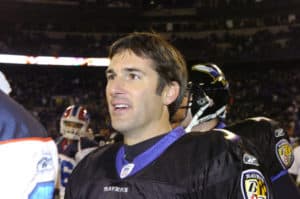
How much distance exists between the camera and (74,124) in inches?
232

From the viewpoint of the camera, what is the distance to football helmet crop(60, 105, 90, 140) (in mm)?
5734

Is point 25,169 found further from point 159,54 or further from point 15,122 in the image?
point 159,54

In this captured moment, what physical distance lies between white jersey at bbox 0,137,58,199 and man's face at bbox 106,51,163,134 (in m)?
0.72

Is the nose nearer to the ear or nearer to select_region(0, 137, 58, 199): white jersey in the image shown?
the ear

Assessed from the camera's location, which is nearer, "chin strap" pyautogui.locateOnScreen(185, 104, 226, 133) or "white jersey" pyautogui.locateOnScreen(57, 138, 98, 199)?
"chin strap" pyautogui.locateOnScreen(185, 104, 226, 133)

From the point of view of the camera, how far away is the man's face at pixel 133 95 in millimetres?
1873

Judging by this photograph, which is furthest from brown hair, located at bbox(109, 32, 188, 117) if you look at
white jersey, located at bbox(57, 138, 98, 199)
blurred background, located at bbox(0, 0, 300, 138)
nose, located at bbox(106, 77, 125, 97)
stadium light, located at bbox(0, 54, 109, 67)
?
stadium light, located at bbox(0, 54, 109, 67)

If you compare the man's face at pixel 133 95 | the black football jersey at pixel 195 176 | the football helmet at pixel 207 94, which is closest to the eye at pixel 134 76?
the man's face at pixel 133 95

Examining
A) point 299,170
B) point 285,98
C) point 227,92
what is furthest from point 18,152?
point 285,98

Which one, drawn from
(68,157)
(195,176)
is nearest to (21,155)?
(195,176)


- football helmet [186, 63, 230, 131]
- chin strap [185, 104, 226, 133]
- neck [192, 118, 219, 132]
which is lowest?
neck [192, 118, 219, 132]

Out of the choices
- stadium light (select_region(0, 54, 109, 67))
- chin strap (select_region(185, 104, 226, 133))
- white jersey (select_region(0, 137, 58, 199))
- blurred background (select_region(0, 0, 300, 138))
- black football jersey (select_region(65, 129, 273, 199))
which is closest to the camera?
white jersey (select_region(0, 137, 58, 199))

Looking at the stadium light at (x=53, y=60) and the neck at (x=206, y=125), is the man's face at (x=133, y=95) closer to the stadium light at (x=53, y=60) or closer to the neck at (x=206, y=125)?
the neck at (x=206, y=125)

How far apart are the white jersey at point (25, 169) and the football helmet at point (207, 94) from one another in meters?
1.74
